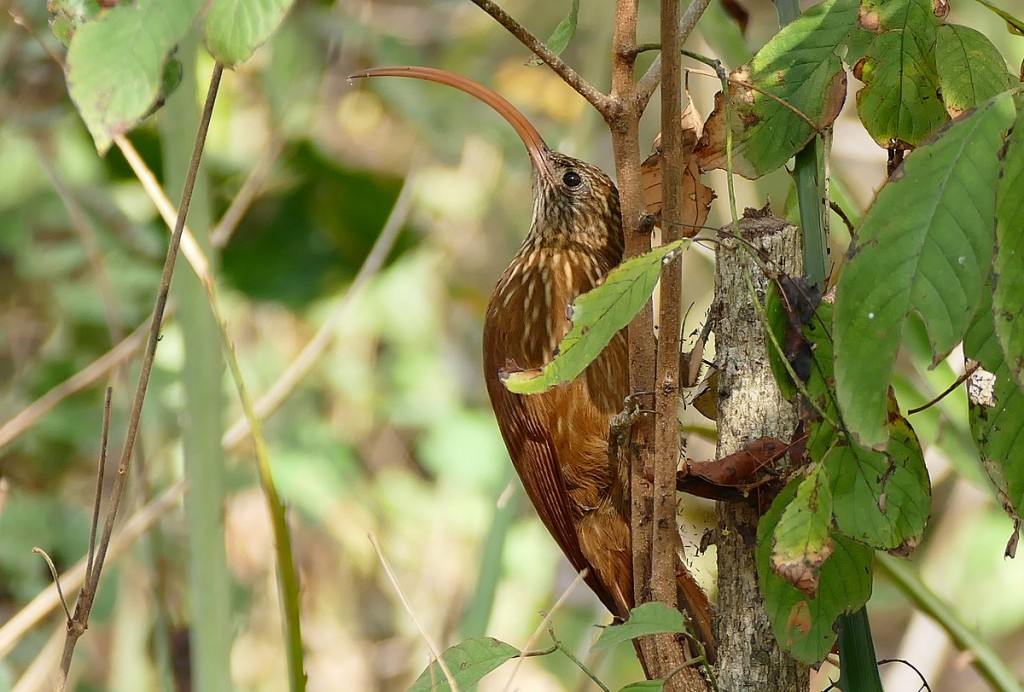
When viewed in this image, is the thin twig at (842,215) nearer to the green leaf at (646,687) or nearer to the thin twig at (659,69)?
the thin twig at (659,69)

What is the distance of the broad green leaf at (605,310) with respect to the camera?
70 cm

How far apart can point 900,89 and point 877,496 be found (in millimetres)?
311

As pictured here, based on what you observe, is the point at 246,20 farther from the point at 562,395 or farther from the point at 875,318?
the point at 562,395

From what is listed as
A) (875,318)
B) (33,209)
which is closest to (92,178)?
(33,209)

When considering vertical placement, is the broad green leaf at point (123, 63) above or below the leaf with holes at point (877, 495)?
above

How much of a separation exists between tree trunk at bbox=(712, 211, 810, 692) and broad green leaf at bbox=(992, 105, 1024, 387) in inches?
12.8

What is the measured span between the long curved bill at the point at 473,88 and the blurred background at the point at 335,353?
573 millimetres

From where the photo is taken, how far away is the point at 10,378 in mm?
2848

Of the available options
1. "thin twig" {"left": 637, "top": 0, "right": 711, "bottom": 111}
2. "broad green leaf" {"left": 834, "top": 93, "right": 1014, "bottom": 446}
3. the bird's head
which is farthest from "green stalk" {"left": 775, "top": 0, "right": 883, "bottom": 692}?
the bird's head

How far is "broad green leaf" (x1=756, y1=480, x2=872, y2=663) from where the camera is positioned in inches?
33.1

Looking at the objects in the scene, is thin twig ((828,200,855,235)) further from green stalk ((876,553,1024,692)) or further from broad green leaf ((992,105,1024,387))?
green stalk ((876,553,1024,692))

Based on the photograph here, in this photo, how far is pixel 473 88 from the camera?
1.08 m

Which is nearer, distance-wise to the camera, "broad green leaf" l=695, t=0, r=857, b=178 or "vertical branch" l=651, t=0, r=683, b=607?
"vertical branch" l=651, t=0, r=683, b=607

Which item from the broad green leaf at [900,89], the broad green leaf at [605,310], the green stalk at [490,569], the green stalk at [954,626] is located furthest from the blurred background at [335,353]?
the broad green leaf at [605,310]
